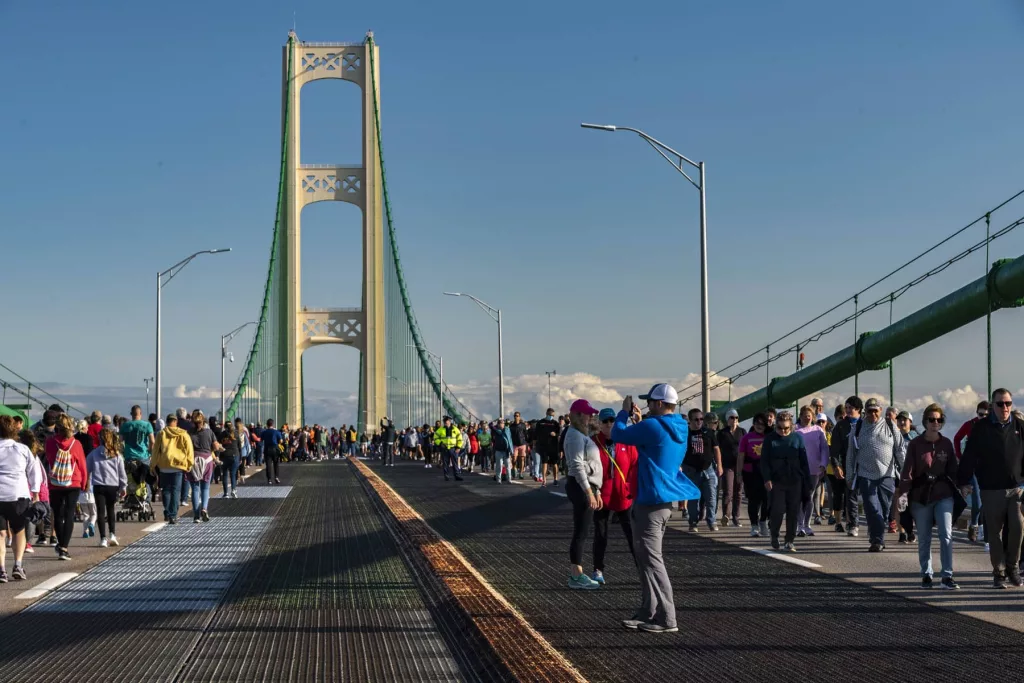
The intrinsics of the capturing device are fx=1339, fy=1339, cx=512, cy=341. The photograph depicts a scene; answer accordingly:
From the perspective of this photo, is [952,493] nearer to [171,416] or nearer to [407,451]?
[171,416]

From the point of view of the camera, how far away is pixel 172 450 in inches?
698

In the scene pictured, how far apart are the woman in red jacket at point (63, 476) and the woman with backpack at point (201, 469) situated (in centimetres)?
469

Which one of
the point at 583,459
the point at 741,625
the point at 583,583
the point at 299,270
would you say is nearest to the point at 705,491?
the point at 583,459

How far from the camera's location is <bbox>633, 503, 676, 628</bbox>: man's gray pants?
859cm

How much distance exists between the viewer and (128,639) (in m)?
8.34

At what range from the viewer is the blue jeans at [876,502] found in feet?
46.3

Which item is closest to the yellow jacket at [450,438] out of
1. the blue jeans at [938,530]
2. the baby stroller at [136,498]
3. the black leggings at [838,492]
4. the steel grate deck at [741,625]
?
the baby stroller at [136,498]

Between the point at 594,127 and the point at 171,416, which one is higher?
the point at 594,127

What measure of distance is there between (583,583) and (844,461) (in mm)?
7317

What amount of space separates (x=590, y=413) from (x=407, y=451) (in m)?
50.3

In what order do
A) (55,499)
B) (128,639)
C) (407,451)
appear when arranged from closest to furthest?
(128,639) < (55,499) < (407,451)

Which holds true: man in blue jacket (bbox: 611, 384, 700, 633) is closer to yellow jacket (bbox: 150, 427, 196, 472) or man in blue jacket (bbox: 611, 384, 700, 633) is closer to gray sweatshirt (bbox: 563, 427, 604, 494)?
gray sweatshirt (bbox: 563, 427, 604, 494)

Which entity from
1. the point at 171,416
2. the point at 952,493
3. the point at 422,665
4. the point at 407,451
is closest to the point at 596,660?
the point at 422,665

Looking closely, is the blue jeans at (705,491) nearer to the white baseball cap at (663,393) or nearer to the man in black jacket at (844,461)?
the man in black jacket at (844,461)
